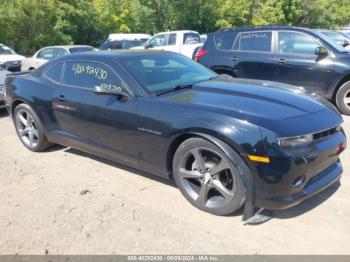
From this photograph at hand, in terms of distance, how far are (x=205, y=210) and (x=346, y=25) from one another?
167 ft

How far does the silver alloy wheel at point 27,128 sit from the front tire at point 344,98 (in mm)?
5419

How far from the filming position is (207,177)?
349 centimetres

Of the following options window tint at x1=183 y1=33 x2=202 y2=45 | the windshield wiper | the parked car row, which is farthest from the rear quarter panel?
window tint at x1=183 y1=33 x2=202 y2=45

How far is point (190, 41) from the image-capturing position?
622 inches

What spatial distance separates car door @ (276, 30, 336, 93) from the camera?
7.06 meters

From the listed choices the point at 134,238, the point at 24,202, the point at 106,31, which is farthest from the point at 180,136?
the point at 106,31

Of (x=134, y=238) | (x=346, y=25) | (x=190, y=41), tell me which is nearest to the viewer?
(x=134, y=238)

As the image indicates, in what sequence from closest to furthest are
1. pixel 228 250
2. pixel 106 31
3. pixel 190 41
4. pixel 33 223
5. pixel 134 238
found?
1. pixel 228 250
2. pixel 134 238
3. pixel 33 223
4. pixel 190 41
5. pixel 106 31

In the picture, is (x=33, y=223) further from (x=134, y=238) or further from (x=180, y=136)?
(x=180, y=136)

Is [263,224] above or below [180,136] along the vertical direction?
below

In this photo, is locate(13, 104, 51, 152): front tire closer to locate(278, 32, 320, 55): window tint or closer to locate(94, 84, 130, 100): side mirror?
locate(94, 84, 130, 100): side mirror

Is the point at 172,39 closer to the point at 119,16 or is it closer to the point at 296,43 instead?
the point at 296,43

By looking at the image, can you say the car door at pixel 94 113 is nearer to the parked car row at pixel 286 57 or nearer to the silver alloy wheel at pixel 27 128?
the silver alloy wheel at pixel 27 128

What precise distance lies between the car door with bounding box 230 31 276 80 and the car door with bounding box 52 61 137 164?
417 centimetres
